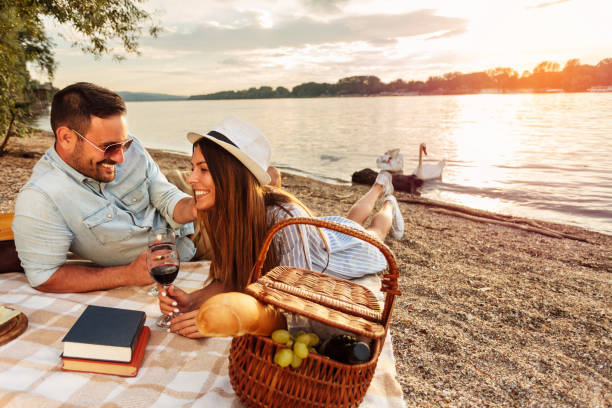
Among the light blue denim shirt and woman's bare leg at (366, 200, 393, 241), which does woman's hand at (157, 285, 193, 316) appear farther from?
woman's bare leg at (366, 200, 393, 241)

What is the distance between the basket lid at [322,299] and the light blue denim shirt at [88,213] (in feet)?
5.87

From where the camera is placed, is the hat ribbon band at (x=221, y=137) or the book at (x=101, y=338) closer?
the book at (x=101, y=338)

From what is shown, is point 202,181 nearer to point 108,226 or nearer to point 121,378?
point 108,226

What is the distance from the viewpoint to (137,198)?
3.29 meters

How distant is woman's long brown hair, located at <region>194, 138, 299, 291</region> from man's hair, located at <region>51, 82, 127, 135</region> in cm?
104

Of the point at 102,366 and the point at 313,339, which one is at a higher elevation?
the point at 313,339

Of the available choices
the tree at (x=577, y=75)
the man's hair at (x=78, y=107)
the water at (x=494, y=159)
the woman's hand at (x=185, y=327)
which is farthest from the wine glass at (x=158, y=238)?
the tree at (x=577, y=75)

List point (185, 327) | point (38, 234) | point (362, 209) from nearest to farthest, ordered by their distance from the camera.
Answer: point (185, 327) → point (38, 234) → point (362, 209)

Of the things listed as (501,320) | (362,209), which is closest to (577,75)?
(362,209)

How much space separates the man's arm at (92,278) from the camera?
2586 millimetres

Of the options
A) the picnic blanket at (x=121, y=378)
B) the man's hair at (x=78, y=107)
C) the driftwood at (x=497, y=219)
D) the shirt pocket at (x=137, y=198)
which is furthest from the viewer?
the driftwood at (x=497, y=219)

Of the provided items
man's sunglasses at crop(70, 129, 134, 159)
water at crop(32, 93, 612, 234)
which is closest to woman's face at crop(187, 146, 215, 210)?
man's sunglasses at crop(70, 129, 134, 159)

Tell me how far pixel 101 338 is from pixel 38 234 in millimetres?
1268

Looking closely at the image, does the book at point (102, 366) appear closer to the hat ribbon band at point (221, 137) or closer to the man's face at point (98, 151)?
the hat ribbon band at point (221, 137)
